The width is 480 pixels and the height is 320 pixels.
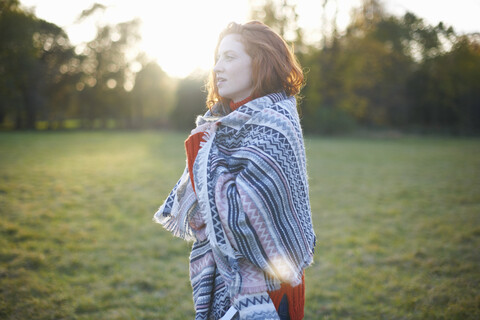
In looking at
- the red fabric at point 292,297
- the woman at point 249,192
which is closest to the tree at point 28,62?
the woman at point 249,192

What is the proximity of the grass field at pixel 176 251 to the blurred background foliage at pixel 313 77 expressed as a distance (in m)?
19.3

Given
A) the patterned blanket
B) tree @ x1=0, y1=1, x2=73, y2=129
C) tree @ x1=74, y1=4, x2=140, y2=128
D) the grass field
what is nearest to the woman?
the patterned blanket

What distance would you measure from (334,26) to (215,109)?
28282 mm

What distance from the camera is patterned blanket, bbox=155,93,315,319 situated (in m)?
1.34

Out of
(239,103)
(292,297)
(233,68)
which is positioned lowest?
(292,297)

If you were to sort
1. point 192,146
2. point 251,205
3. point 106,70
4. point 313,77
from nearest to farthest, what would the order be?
point 251,205, point 192,146, point 313,77, point 106,70

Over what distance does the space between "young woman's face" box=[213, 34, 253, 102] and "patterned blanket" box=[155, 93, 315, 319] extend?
0.51 feet

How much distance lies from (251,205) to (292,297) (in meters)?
0.57

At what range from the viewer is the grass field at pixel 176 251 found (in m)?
3.25

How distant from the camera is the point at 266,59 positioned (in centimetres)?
155

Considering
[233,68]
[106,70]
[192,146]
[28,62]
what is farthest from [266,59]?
[106,70]

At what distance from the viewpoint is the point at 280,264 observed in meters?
1.39

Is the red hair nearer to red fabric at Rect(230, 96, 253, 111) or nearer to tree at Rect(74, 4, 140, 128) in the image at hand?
red fabric at Rect(230, 96, 253, 111)

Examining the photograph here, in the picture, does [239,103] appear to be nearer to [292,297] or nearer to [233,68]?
[233,68]
